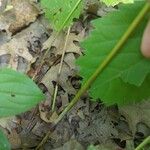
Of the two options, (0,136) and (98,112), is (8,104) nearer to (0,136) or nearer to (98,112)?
(0,136)

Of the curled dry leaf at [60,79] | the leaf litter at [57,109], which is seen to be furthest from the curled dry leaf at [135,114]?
the curled dry leaf at [60,79]

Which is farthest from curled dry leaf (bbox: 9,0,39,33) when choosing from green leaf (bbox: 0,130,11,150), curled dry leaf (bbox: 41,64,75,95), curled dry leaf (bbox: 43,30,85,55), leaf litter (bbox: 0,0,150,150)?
green leaf (bbox: 0,130,11,150)

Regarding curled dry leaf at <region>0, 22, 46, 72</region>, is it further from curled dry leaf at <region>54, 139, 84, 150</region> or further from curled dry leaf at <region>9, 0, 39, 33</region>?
curled dry leaf at <region>54, 139, 84, 150</region>

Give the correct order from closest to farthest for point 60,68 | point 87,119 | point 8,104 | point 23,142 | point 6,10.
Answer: point 8,104
point 23,142
point 87,119
point 60,68
point 6,10

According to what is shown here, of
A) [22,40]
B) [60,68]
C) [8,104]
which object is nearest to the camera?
[8,104]

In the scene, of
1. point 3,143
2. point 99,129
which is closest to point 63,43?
point 99,129

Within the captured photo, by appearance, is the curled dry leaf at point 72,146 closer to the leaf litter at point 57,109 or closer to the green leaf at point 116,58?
the leaf litter at point 57,109

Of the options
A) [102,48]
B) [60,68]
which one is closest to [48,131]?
[60,68]
